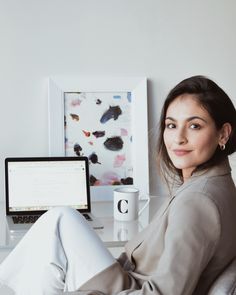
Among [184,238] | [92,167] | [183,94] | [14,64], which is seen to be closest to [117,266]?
[184,238]

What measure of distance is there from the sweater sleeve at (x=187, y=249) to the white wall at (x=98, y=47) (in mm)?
1003

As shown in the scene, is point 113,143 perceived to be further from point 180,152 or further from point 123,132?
point 180,152

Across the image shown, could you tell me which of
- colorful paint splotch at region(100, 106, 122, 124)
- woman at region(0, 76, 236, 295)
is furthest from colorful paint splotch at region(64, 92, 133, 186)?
woman at region(0, 76, 236, 295)

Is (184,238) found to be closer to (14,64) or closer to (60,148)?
(60,148)

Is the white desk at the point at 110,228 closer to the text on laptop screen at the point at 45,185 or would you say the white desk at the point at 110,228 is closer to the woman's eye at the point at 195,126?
the text on laptop screen at the point at 45,185

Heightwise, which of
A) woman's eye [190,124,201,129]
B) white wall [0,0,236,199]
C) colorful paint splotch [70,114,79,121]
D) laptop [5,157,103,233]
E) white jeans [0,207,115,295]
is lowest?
white jeans [0,207,115,295]

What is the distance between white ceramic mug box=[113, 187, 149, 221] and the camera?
184cm

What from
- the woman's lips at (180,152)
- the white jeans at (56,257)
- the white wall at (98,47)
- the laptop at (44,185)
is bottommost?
the white jeans at (56,257)

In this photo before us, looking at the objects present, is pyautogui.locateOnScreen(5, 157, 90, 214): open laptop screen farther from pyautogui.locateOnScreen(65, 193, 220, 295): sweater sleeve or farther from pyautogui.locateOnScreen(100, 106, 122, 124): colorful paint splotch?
pyautogui.locateOnScreen(65, 193, 220, 295): sweater sleeve

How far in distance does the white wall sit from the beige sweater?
834mm

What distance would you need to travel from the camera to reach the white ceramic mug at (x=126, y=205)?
1.84 metres

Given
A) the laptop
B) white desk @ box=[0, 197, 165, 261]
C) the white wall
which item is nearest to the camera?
white desk @ box=[0, 197, 165, 261]

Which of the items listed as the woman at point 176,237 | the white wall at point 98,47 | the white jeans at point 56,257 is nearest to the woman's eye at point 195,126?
the woman at point 176,237

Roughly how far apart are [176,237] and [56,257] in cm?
37
